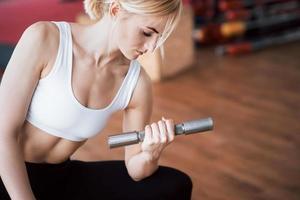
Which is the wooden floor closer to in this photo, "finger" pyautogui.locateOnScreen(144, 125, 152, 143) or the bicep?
"finger" pyautogui.locateOnScreen(144, 125, 152, 143)

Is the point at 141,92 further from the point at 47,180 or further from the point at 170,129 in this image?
the point at 47,180

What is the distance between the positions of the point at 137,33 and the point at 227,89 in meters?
2.13

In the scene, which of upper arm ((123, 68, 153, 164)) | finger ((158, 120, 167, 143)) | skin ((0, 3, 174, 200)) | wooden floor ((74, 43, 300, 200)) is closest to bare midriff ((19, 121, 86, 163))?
skin ((0, 3, 174, 200))

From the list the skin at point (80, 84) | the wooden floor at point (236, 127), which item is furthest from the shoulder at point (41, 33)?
the wooden floor at point (236, 127)

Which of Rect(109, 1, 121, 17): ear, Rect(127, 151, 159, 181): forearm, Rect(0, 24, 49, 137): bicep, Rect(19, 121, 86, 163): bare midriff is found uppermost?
Rect(109, 1, 121, 17): ear

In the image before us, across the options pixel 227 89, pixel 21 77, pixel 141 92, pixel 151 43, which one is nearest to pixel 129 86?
pixel 141 92

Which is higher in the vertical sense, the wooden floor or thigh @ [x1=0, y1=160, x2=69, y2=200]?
thigh @ [x1=0, y1=160, x2=69, y2=200]

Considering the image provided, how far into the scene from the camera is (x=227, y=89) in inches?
120

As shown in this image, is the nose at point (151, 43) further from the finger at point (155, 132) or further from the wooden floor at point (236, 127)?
the wooden floor at point (236, 127)

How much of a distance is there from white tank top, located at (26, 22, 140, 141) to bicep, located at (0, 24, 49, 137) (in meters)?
0.03

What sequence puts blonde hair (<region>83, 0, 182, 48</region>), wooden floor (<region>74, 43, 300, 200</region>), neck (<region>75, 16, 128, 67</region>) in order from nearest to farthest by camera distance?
blonde hair (<region>83, 0, 182, 48</region>) → neck (<region>75, 16, 128, 67</region>) → wooden floor (<region>74, 43, 300, 200</region>)

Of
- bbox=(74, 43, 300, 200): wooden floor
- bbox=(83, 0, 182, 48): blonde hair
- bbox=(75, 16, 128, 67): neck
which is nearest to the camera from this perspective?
bbox=(83, 0, 182, 48): blonde hair

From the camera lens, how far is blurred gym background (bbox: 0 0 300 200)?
2.10 m

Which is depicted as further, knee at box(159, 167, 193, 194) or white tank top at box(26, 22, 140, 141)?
knee at box(159, 167, 193, 194)
